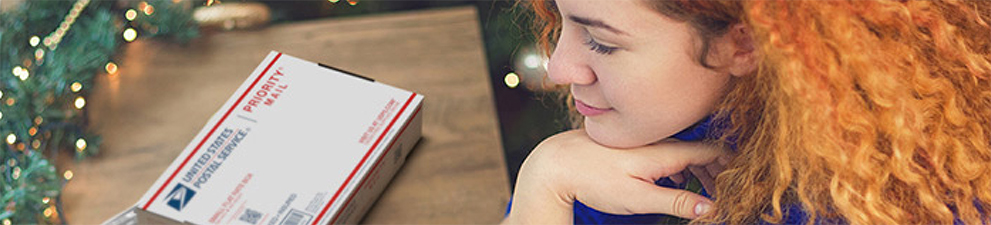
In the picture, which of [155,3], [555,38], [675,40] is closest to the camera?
[675,40]

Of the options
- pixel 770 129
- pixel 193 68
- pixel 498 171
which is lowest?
pixel 193 68

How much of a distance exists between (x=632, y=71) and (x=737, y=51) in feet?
0.21

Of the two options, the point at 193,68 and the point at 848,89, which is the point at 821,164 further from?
the point at 193,68

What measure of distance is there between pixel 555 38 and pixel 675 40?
9.1 inches

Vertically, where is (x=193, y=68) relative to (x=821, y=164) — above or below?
below

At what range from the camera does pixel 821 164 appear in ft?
1.99

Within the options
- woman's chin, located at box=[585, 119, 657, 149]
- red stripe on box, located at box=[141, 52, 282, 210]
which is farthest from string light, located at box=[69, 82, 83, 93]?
woman's chin, located at box=[585, 119, 657, 149]

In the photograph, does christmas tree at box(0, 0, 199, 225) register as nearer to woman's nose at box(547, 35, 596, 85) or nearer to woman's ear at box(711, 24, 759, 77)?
woman's nose at box(547, 35, 596, 85)

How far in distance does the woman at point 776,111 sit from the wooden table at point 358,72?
27cm

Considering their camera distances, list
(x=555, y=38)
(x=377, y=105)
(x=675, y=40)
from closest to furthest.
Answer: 1. (x=675, y=40)
2. (x=555, y=38)
3. (x=377, y=105)

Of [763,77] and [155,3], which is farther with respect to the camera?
[155,3]

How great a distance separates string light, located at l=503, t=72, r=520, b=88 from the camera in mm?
1260

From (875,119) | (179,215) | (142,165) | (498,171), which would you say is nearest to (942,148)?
(875,119)

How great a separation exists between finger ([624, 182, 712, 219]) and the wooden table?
0.31 meters
